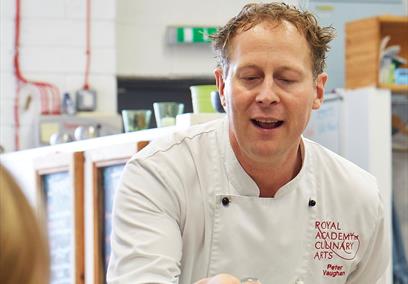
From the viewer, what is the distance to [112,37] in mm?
5488

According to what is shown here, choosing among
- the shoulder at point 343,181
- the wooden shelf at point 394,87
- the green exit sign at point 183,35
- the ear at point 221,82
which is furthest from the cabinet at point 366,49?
the ear at point 221,82

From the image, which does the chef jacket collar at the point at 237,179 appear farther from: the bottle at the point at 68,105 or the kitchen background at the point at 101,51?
the bottle at the point at 68,105

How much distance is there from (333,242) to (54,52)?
3.80 m

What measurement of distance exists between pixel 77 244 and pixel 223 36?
65.1 inches

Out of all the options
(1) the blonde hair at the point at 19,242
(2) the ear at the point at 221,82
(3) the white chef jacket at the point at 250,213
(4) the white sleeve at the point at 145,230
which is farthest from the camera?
(2) the ear at the point at 221,82

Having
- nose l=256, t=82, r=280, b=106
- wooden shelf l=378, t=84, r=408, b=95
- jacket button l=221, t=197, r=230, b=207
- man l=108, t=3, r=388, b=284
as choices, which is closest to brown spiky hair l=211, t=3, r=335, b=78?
man l=108, t=3, r=388, b=284

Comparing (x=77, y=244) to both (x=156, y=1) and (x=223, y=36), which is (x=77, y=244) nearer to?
(x=223, y=36)

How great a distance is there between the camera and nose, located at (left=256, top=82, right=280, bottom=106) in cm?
173

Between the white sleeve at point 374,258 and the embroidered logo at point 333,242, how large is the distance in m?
0.04

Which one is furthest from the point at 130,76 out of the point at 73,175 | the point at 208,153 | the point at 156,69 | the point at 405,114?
the point at 208,153

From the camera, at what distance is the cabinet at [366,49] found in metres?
4.21

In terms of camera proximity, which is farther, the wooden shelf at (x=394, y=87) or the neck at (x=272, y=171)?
the wooden shelf at (x=394, y=87)

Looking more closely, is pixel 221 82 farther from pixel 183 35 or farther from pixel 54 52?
pixel 183 35

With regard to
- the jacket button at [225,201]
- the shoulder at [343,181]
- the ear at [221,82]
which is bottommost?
the jacket button at [225,201]
